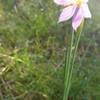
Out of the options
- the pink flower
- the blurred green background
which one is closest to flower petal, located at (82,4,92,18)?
the pink flower

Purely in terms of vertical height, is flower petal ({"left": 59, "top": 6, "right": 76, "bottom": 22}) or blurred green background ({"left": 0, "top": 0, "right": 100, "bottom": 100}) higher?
flower petal ({"left": 59, "top": 6, "right": 76, "bottom": 22})

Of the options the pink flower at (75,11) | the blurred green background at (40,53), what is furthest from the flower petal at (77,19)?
the blurred green background at (40,53)

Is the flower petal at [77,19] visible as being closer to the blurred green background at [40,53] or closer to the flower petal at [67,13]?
the flower petal at [67,13]

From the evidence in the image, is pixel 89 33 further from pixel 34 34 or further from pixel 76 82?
pixel 76 82

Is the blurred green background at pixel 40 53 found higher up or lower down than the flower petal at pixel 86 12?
lower down

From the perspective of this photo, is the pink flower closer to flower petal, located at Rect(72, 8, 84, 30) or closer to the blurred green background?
flower petal, located at Rect(72, 8, 84, 30)

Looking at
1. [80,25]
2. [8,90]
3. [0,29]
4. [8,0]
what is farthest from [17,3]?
[80,25]

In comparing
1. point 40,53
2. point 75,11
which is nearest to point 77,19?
point 75,11
